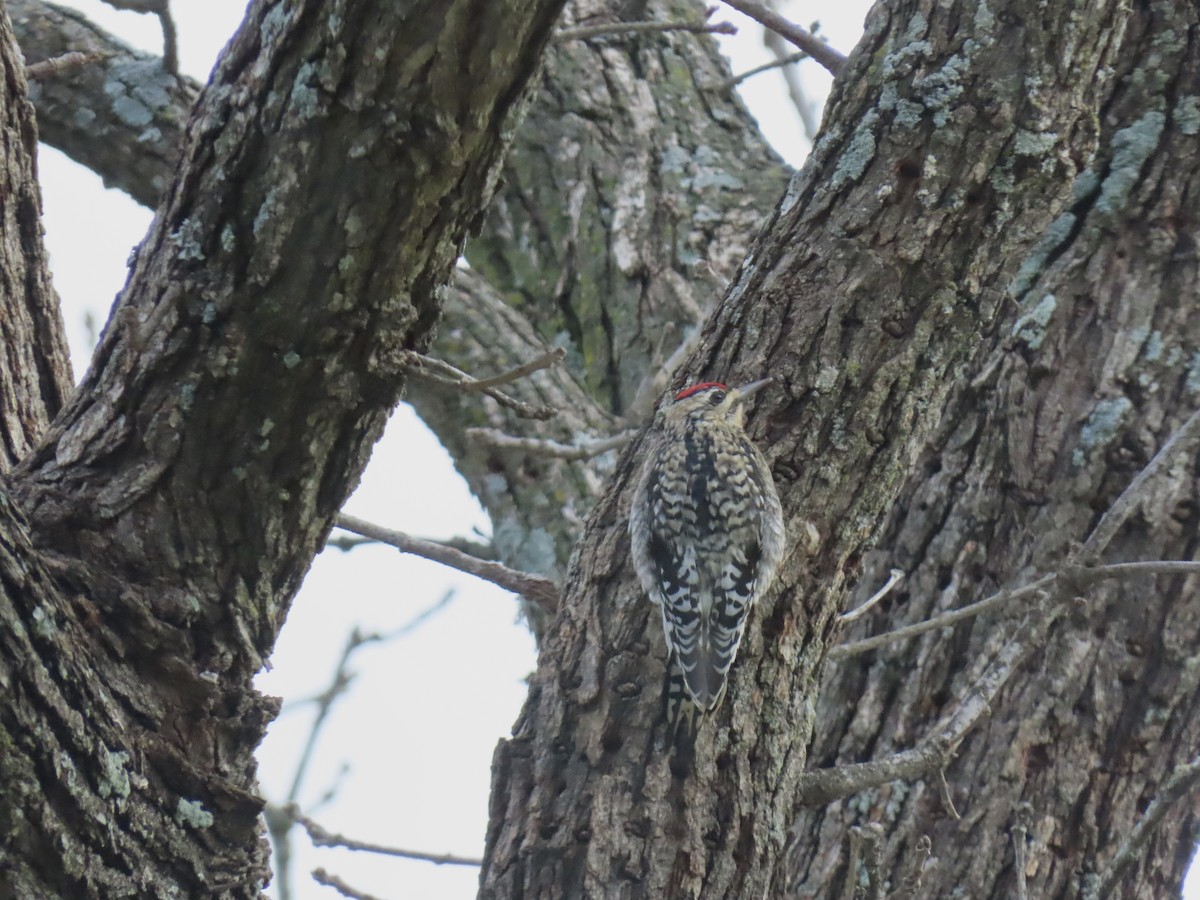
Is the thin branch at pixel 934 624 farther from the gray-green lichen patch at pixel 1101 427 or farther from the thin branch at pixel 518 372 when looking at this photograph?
the thin branch at pixel 518 372

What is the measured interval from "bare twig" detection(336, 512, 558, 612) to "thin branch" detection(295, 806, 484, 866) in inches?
26.9

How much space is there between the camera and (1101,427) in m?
3.51

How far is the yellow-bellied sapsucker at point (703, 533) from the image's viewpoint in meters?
2.81

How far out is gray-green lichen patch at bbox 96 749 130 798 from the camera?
7.04 ft

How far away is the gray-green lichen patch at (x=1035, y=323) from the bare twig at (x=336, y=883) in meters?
2.36

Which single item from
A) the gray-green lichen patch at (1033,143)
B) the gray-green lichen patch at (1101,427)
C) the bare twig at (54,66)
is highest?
the gray-green lichen patch at (1033,143)

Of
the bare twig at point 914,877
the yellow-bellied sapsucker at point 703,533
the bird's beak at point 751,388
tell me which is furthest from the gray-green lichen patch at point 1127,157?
the bare twig at point 914,877

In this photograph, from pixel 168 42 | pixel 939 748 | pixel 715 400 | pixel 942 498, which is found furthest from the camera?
pixel 168 42

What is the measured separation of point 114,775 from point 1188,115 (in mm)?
3325

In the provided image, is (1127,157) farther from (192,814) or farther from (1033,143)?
(192,814)

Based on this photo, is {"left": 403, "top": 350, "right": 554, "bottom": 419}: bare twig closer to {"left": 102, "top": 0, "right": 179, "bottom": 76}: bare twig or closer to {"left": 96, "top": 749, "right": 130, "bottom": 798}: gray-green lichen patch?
{"left": 96, "top": 749, "right": 130, "bottom": 798}: gray-green lichen patch

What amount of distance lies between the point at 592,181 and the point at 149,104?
5.63 feet

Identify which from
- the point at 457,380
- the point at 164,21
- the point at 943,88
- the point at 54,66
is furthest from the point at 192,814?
the point at 164,21

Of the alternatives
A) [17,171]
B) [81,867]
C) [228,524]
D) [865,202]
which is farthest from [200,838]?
[865,202]
